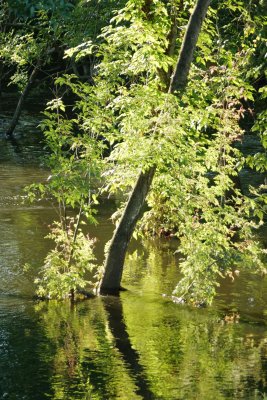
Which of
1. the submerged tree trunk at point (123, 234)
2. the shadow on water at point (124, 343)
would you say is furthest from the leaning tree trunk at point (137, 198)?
the shadow on water at point (124, 343)

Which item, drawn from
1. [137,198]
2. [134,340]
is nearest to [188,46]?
[137,198]

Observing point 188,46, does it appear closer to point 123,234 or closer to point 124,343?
point 123,234

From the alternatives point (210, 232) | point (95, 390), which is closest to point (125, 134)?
point (210, 232)

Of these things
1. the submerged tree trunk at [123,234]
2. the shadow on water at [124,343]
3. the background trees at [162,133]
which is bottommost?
the shadow on water at [124,343]

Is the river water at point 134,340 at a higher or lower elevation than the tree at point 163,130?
lower

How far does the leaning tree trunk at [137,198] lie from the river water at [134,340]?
387 millimetres

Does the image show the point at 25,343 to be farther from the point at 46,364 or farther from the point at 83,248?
the point at 83,248

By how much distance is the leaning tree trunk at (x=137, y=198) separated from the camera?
12008mm

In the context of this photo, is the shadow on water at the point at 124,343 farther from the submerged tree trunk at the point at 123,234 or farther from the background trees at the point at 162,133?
the background trees at the point at 162,133

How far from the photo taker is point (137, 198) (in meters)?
12.8

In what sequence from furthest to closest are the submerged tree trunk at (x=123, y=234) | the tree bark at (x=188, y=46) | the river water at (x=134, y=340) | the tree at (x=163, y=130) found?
the submerged tree trunk at (x=123, y=234)
the tree bark at (x=188, y=46)
the tree at (x=163, y=130)
the river water at (x=134, y=340)

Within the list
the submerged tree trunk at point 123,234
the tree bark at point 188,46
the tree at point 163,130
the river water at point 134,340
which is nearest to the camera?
the river water at point 134,340

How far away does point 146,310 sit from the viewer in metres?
12.8

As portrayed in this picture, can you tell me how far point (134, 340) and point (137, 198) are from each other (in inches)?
100
